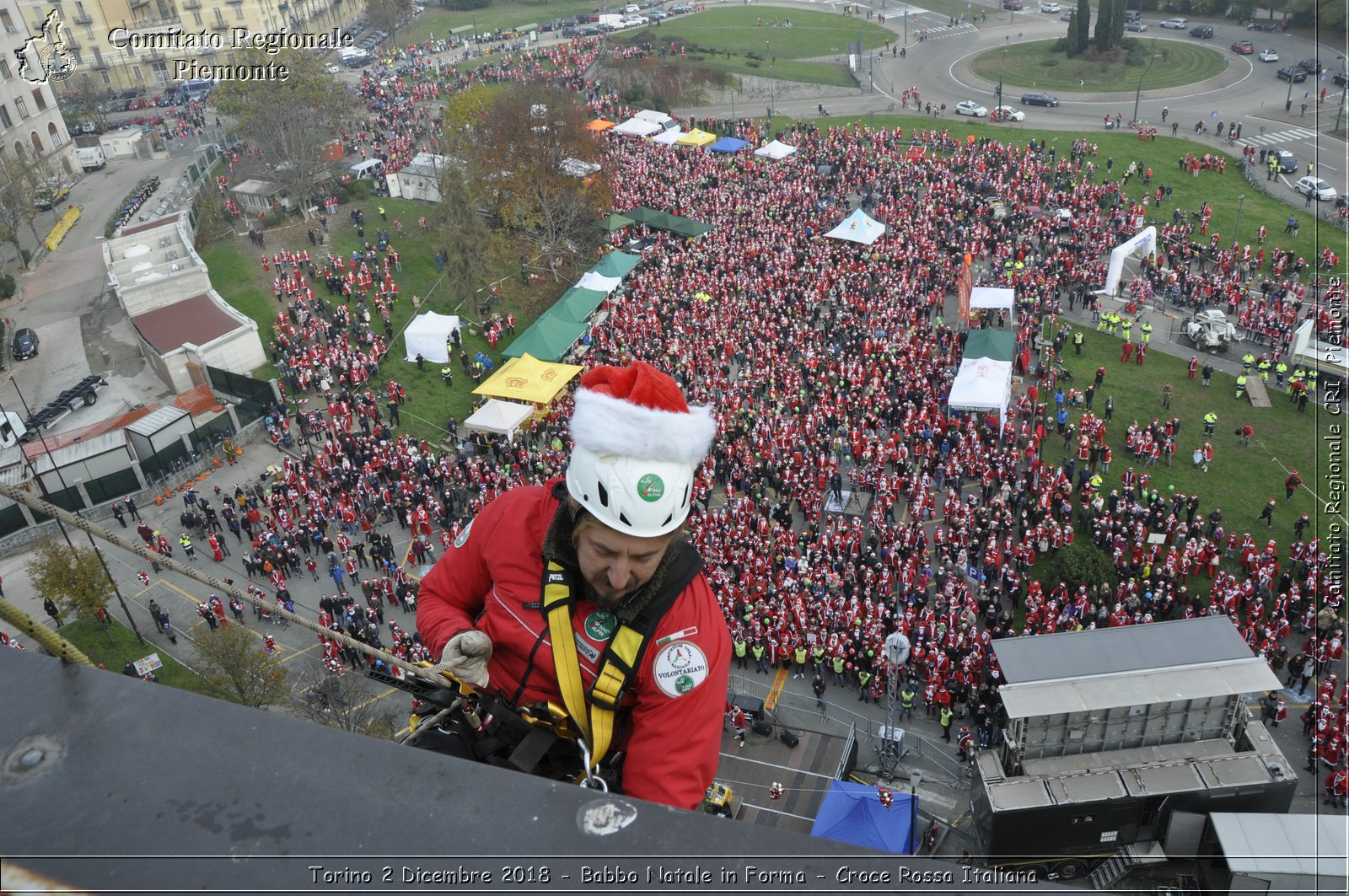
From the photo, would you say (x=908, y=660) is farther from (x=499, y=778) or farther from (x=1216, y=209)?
(x=1216, y=209)

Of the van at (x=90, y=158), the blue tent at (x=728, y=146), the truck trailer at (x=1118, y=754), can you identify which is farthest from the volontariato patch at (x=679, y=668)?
the van at (x=90, y=158)

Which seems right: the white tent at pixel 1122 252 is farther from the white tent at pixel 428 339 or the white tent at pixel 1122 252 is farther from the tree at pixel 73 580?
the tree at pixel 73 580

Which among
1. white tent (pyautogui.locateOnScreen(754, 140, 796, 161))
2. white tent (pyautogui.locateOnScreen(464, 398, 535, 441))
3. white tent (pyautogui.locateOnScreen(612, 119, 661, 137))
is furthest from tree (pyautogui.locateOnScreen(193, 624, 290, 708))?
white tent (pyautogui.locateOnScreen(612, 119, 661, 137))

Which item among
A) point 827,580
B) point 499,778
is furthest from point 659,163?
point 499,778

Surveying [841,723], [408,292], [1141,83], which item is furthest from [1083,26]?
[841,723]

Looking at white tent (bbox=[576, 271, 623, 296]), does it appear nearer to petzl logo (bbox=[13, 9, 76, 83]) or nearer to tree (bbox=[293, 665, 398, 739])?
tree (bbox=[293, 665, 398, 739])

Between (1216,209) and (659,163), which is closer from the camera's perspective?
(1216,209)
